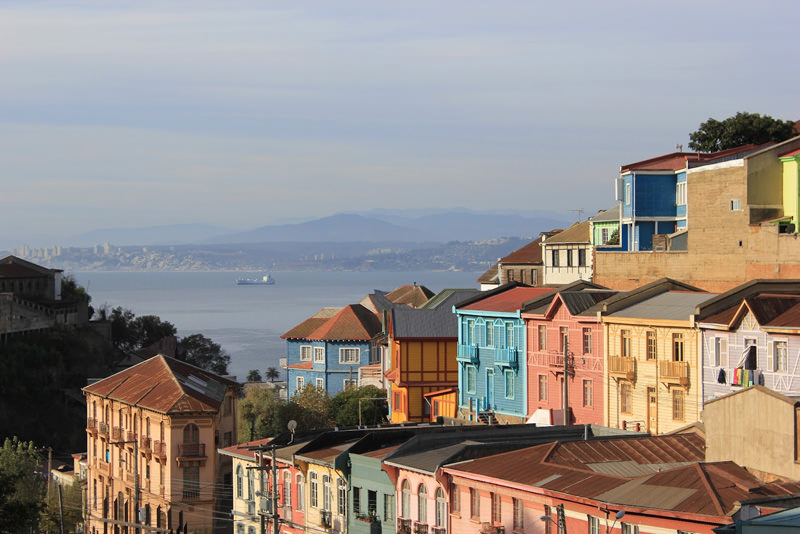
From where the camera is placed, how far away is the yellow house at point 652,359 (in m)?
48.5

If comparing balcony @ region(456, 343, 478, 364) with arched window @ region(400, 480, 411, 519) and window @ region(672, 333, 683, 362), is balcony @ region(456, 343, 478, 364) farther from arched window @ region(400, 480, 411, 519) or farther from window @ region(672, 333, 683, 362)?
arched window @ region(400, 480, 411, 519)

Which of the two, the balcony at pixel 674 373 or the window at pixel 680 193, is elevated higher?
the window at pixel 680 193

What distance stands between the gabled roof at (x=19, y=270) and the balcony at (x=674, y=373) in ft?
330

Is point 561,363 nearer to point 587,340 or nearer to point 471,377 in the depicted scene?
point 587,340

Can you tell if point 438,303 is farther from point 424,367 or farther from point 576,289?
point 576,289

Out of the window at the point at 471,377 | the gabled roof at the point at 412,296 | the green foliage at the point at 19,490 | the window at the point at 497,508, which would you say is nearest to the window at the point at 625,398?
the window at the point at 471,377

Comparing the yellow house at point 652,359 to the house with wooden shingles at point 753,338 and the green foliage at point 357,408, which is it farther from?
the green foliage at point 357,408

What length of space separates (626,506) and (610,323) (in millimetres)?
24574

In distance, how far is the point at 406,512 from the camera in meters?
38.5

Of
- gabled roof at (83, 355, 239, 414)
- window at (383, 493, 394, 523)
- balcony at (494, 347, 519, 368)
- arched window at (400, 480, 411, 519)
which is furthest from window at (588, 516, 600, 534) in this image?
gabled roof at (83, 355, 239, 414)

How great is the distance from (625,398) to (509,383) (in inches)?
399

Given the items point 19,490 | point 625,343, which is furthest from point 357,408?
point 625,343

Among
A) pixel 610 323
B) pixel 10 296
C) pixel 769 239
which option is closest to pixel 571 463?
pixel 610 323

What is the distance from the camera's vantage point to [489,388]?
210ft
